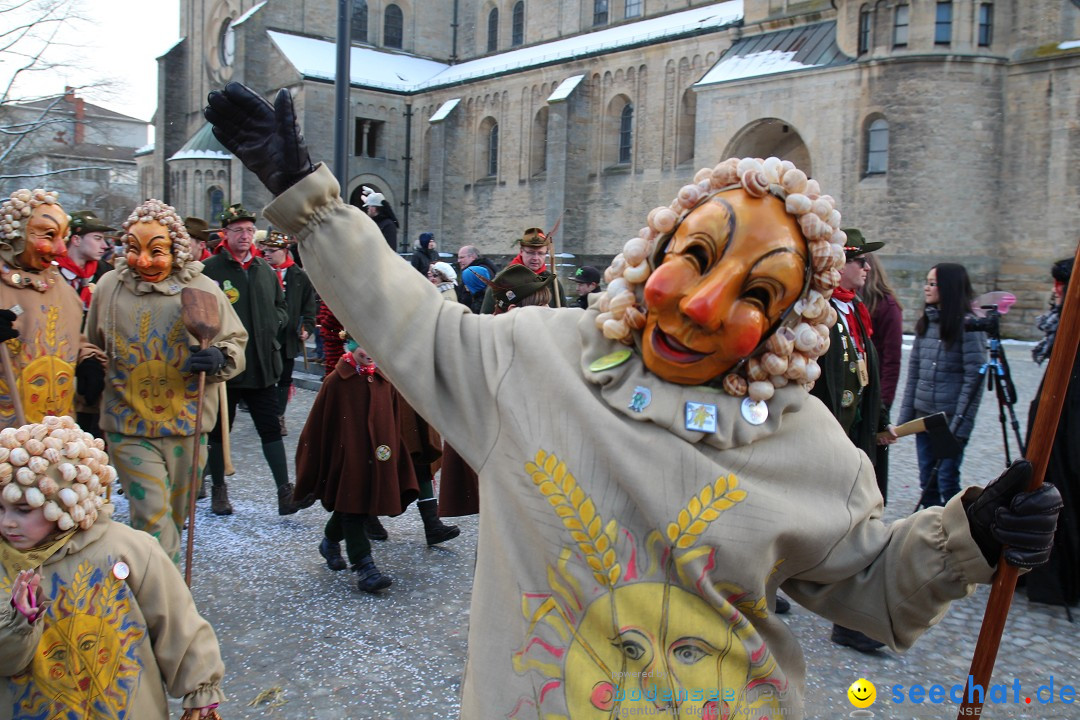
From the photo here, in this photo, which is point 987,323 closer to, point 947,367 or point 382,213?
point 947,367

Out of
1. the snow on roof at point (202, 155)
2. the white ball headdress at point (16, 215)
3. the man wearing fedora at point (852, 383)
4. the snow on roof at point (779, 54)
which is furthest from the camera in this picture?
the snow on roof at point (202, 155)

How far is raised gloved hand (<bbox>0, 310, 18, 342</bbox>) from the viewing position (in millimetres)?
4266

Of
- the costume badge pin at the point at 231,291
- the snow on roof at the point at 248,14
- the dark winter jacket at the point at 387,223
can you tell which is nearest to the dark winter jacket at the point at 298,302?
the costume badge pin at the point at 231,291

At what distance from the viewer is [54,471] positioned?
260 centimetres

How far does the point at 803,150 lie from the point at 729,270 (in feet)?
89.5

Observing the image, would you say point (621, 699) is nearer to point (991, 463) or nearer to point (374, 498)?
point (374, 498)

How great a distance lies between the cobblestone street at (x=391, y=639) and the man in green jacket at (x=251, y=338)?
0.47m

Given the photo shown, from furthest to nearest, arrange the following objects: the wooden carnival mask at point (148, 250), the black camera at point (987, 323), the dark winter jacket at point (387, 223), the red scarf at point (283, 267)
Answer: the red scarf at point (283, 267) < the black camera at point (987, 323) < the dark winter jacket at point (387, 223) < the wooden carnival mask at point (148, 250)

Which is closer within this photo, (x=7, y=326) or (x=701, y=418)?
(x=701, y=418)

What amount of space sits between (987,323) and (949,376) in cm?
48

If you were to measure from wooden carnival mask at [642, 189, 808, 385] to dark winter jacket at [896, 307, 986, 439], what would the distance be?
5.01 m

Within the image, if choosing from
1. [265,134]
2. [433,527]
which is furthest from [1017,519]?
[433,527]

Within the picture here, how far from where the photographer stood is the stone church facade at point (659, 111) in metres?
23.7

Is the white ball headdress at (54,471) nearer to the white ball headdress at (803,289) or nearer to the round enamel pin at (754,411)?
the white ball headdress at (803,289)
